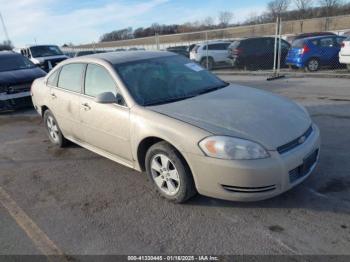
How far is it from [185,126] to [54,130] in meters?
3.33

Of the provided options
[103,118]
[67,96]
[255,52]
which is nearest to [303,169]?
[103,118]

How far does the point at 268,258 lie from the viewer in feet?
8.96

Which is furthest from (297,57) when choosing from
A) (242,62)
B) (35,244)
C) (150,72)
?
(35,244)

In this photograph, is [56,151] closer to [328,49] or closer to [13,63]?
[13,63]

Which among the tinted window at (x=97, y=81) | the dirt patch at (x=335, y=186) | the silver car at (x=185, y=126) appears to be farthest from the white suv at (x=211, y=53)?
the dirt patch at (x=335, y=186)

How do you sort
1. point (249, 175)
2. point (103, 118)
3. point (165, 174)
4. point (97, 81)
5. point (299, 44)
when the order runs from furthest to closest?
point (299, 44) < point (97, 81) < point (103, 118) < point (165, 174) < point (249, 175)

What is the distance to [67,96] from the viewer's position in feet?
16.5

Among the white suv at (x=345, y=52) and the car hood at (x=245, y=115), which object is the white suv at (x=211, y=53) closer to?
the white suv at (x=345, y=52)

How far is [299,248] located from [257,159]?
0.81 meters

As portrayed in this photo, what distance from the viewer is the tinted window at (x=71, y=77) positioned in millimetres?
4863

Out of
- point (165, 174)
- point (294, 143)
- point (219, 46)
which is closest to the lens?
point (294, 143)

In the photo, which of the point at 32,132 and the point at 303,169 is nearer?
the point at 303,169

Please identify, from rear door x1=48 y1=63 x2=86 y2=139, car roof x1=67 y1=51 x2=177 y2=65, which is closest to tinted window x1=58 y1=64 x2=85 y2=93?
rear door x1=48 y1=63 x2=86 y2=139

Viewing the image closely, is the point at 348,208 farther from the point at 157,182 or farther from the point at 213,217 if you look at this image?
→ the point at 157,182
